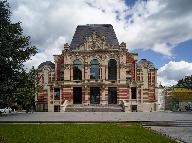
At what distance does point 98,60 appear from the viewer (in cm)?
5956

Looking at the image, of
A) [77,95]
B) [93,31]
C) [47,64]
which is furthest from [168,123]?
[47,64]

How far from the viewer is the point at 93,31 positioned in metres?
61.5

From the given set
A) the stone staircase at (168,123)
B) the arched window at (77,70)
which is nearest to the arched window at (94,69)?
the arched window at (77,70)

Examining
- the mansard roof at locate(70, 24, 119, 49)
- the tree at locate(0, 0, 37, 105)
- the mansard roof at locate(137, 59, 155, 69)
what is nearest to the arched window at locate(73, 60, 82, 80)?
the mansard roof at locate(70, 24, 119, 49)

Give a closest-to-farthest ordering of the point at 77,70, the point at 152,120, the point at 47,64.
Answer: the point at 152,120 < the point at 77,70 < the point at 47,64

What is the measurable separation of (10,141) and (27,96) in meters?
2.45

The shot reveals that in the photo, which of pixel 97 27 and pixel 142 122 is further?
pixel 97 27

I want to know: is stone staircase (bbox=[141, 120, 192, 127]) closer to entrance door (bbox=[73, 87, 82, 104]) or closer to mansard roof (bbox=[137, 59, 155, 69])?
entrance door (bbox=[73, 87, 82, 104])

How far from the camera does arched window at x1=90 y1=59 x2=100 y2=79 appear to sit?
195 ft

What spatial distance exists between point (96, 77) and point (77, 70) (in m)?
3.45

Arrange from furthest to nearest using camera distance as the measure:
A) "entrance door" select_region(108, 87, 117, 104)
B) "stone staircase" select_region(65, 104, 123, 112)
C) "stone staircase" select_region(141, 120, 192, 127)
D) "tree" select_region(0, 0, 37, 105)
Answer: "entrance door" select_region(108, 87, 117, 104)
"stone staircase" select_region(65, 104, 123, 112)
"stone staircase" select_region(141, 120, 192, 127)
"tree" select_region(0, 0, 37, 105)

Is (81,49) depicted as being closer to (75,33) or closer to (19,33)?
(75,33)

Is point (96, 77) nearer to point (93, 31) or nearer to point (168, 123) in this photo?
point (93, 31)

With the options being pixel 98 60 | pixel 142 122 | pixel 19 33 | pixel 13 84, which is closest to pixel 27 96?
pixel 13 84
